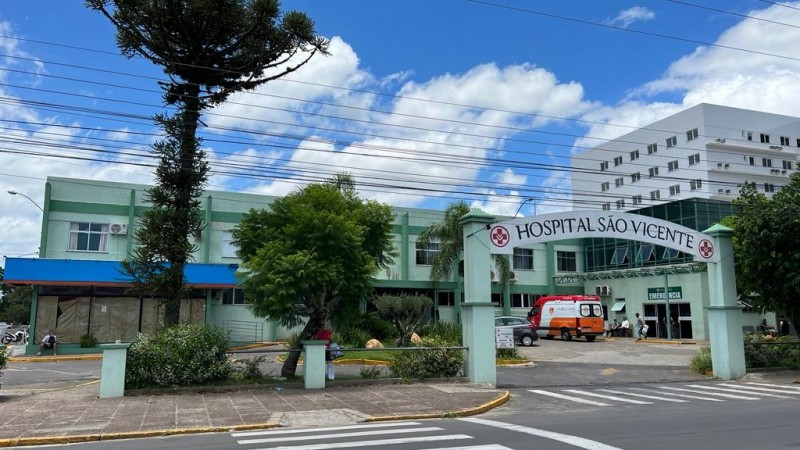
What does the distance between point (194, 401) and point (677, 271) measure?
3409 cm

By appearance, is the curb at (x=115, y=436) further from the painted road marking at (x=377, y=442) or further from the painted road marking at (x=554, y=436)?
the painted road marking at (x=554, y=436)

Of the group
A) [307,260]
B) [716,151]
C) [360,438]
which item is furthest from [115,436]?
[716,151]

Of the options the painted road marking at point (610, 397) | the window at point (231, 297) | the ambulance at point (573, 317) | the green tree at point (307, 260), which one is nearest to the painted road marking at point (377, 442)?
the painted road marking at point (610, 397)

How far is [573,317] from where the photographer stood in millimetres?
36562

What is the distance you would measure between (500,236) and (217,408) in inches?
354

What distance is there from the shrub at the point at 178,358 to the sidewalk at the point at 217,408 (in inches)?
21.1

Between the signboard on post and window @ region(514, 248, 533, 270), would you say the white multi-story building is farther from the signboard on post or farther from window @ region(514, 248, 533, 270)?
the signboard on post

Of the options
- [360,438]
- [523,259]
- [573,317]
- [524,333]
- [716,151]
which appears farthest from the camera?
[716,151]

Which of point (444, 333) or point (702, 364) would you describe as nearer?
point (702, 364)

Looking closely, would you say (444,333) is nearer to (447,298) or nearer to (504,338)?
(504,338)

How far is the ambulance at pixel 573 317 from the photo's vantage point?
119ft

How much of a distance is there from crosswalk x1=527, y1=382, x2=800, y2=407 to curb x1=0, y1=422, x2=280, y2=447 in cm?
731

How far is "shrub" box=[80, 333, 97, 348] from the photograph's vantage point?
3021 cm

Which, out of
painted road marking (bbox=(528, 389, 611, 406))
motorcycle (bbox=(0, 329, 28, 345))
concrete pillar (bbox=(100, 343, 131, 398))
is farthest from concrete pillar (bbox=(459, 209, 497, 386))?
motorcycle (bbox=(0, 329, 28, 345))
